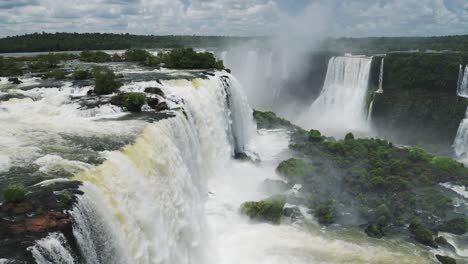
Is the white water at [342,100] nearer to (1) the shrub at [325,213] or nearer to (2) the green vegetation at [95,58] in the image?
(1) the shrub at [325,213]

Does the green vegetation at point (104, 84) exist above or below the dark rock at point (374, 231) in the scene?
above

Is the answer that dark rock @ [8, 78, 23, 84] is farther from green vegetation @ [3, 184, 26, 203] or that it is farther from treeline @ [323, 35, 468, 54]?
treeline @ [323, 35, 468, 54]

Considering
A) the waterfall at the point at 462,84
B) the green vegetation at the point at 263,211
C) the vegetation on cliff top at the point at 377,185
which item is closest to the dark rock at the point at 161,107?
the green vegetation at the point at 263,211

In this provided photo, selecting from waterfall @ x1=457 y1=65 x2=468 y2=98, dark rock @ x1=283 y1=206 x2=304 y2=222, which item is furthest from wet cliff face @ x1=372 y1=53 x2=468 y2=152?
dark rock @ x1=283 y1=206 x2=304 y2=222

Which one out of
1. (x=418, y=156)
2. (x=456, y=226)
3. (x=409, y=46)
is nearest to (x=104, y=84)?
(x=456, y=226)

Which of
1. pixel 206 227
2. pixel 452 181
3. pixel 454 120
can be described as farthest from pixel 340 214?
pixel 454 120

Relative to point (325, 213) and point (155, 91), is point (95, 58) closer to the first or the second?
point (155, 91)
